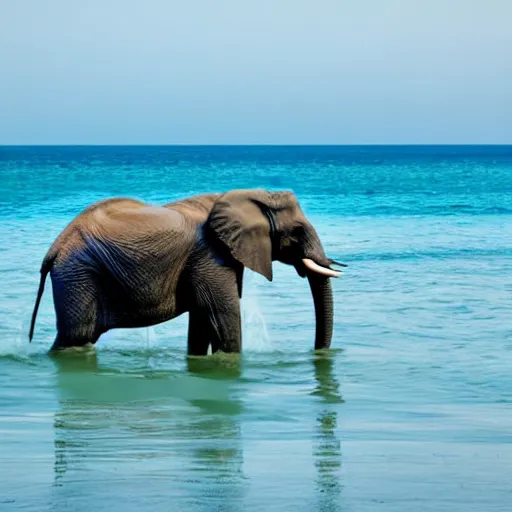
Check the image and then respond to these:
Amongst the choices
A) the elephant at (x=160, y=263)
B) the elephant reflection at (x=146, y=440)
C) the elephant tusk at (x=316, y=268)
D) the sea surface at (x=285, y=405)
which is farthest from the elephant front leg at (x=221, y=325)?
the elephant tusk at (x=316, y=268)

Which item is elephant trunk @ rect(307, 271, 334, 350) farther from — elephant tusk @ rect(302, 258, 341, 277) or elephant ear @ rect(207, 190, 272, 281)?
elephant ear @ rect(207, 190, 272, 281)

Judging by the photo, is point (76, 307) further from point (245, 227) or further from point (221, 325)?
point (245, 227)

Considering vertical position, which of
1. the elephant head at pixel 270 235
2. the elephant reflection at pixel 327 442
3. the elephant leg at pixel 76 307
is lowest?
the elephant reflection at pixel 327 442

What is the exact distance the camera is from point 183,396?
31.5 feet

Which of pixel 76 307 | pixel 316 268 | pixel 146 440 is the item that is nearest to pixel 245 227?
pixel 316 268

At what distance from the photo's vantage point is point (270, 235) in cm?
1114

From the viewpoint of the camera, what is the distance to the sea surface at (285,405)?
6.57 metres

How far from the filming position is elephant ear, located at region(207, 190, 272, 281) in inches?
424

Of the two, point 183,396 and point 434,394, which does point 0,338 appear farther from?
point 434,394

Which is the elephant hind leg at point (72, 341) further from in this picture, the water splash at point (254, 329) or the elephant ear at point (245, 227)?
the water splash at point (254, 329)

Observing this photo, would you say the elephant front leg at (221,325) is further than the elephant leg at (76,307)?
Yes

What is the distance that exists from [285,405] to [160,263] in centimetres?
194

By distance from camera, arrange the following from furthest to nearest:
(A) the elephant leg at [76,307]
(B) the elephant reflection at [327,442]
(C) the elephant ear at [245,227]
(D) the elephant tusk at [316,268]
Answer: (D) the elephant tusk at [316,268], (C) the elephant ear at [245,227], (A) the elephant leg at [76,307], (B) the elephant reflection at [327,442]

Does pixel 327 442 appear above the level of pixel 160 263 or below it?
below
